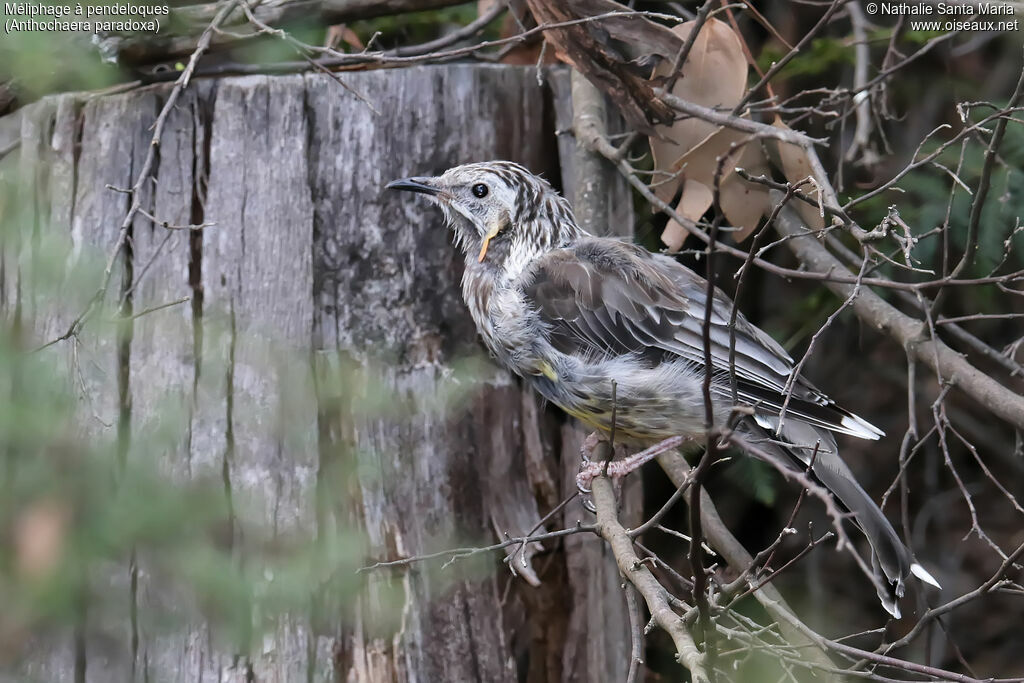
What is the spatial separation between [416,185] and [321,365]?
719 mm

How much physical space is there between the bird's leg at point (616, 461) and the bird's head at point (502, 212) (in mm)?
751

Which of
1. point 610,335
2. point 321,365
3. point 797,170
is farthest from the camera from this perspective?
point 797,170

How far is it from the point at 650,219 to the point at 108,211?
2.43 m

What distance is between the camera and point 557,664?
3684 mm

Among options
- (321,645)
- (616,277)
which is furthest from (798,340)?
(321,645)

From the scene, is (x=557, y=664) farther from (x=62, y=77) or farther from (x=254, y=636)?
(x=62, y=77)

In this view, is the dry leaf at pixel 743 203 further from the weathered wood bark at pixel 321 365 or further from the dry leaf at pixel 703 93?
the weathered wood bark at pixel 321 365

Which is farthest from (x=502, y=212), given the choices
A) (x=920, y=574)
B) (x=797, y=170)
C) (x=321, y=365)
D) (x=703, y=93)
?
(x=920, y=574)

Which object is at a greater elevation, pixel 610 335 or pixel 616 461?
pixel 610 335

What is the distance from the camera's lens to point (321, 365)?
346 cm

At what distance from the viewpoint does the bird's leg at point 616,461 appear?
3490 mm

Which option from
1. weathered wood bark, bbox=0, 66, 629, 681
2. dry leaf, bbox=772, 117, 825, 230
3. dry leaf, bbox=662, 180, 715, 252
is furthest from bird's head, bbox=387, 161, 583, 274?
dry leaf, bbox=772, 117, 825, 230

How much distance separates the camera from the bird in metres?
3.51

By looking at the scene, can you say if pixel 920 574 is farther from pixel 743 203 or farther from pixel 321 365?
pixel 321 365
